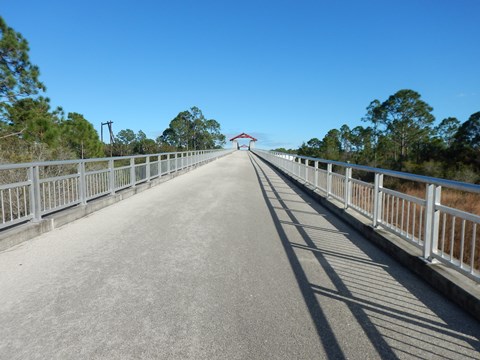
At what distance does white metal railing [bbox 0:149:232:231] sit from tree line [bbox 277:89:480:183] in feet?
102

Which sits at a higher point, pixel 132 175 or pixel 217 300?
pixel 132 175

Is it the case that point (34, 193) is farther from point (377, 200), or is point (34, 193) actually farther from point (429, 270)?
point (429, 270)

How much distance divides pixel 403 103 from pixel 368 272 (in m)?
72.7

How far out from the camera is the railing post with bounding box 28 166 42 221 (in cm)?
608

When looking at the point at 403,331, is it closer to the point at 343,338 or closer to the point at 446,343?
the point at 446,343

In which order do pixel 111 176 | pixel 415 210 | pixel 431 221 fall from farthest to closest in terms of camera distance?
pixel 111 176
pixel 415 210
pixel 431 221

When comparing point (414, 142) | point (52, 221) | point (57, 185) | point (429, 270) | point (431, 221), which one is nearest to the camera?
point (429, 270)

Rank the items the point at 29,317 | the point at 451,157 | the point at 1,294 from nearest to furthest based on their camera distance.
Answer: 1. the point at 29,317
2. the point at 1,294
3. the point at 451,157

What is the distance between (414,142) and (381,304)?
7169cm

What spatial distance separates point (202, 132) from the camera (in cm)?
10756

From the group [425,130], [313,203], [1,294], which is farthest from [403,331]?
[425,130]

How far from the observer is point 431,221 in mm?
4270

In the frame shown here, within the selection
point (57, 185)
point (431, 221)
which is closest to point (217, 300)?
point (431, 221)

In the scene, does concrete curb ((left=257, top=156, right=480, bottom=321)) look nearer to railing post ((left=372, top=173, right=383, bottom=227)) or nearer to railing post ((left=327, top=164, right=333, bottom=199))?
railing post ((left=372, top=173, right=383, bottom=227))
